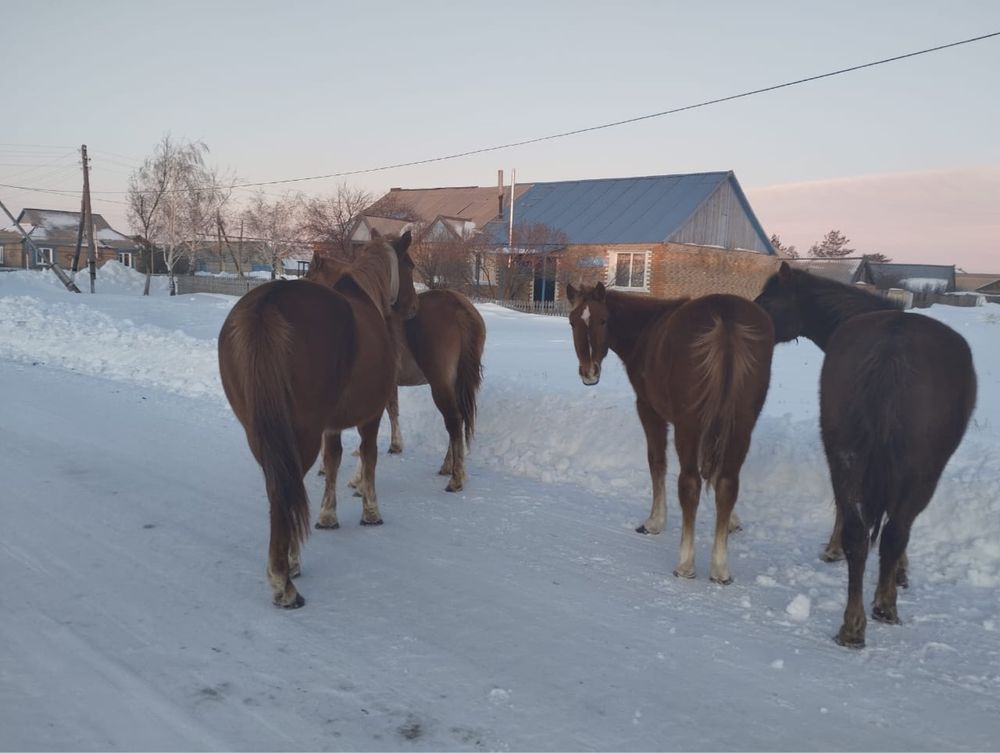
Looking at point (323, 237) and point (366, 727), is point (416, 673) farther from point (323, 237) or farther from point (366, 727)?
point (323, 237)

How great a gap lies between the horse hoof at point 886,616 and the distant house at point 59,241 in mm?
67742

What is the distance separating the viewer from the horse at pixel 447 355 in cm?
693

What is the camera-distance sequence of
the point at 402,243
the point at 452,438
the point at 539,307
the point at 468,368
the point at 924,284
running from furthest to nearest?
the point at 924,284, the point at 539,307, the point at 468,368, the point at 452,438, the point at 402,243

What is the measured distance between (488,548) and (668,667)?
5.85 ft

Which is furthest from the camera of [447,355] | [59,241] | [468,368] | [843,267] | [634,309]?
[59,241]

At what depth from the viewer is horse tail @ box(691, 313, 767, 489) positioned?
4.45 meters

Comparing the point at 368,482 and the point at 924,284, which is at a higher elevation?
the point at 924,284

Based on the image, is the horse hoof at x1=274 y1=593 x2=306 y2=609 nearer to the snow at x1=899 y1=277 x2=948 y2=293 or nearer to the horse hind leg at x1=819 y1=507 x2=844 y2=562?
the horse hind leg at x1=819 y1=507 x2=844 y2=562

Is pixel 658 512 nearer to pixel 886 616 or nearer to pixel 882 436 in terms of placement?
pixel 886 616

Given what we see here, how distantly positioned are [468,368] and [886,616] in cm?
431

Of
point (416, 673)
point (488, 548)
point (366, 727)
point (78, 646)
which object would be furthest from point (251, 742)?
point (488, 548)

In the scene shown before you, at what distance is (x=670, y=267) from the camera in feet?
105

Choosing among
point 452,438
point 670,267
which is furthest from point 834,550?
point 670,267

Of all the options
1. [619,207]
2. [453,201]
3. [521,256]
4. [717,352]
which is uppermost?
[453,201]
